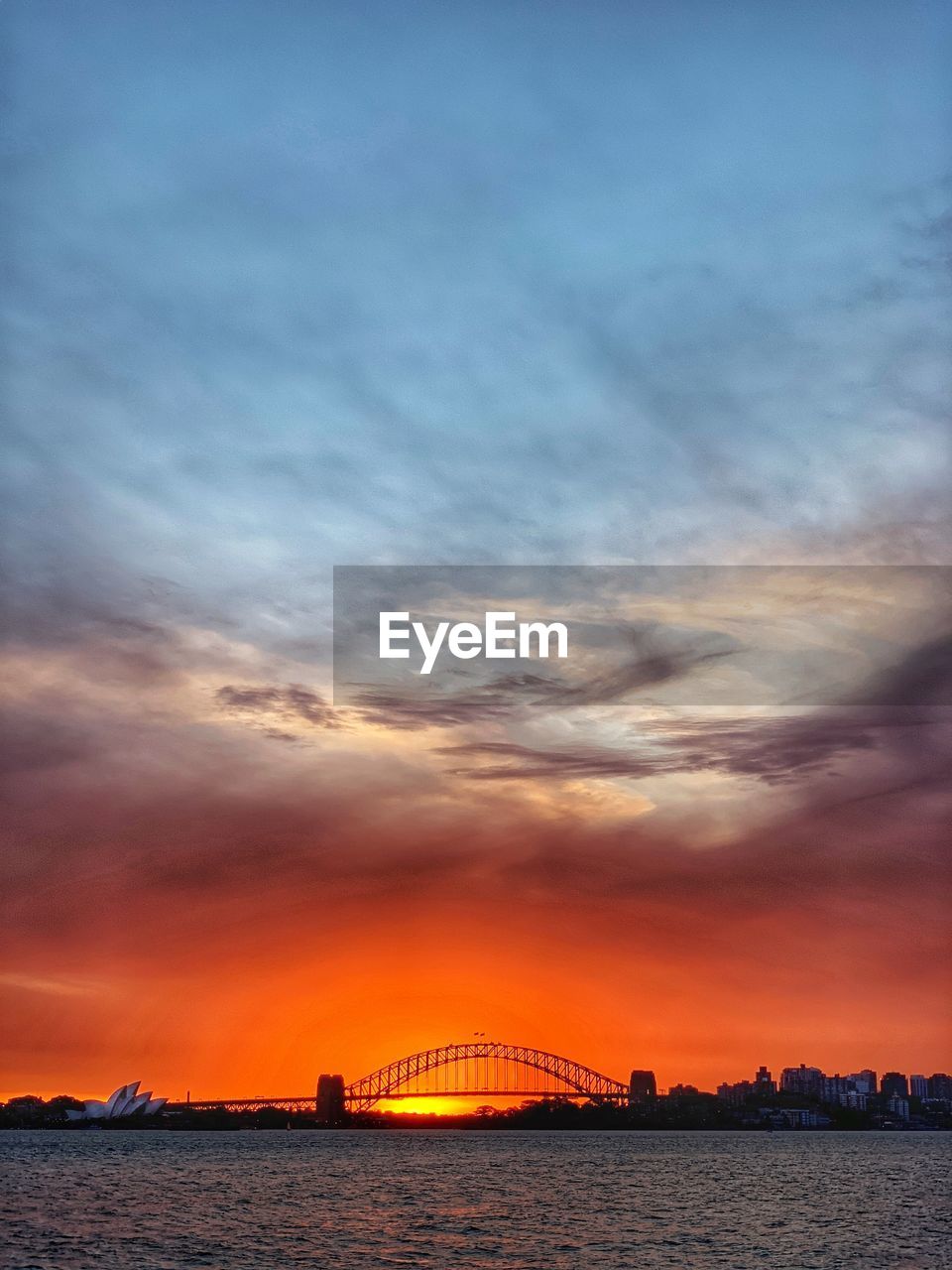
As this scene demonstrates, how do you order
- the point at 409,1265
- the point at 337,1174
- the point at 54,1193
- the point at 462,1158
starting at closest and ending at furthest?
the point at 409,1265 < the point at 54,1193 < the point at 337,1174 < the point at 462,1158

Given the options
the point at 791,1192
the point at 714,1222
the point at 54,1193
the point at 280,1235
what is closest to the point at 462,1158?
the point at 791,1192

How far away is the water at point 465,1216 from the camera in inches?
1903

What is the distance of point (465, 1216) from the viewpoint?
64375 millimetres

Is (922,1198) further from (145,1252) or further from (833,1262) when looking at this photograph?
(145,1252)

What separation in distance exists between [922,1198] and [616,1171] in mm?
35066

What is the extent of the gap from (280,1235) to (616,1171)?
6375 cm

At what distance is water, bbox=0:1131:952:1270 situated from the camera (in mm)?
48344

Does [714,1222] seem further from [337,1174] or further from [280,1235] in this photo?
[337,1174]

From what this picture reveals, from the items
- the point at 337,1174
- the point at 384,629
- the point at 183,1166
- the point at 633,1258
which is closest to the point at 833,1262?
the point at 633,1258

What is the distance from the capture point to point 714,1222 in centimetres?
6319

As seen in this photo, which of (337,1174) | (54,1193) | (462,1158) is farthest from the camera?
(462,1158)

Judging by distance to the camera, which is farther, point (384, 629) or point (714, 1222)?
point (714, 1222)

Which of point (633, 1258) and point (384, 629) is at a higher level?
point (384, 629)

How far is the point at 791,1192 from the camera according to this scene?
85.5 metres
